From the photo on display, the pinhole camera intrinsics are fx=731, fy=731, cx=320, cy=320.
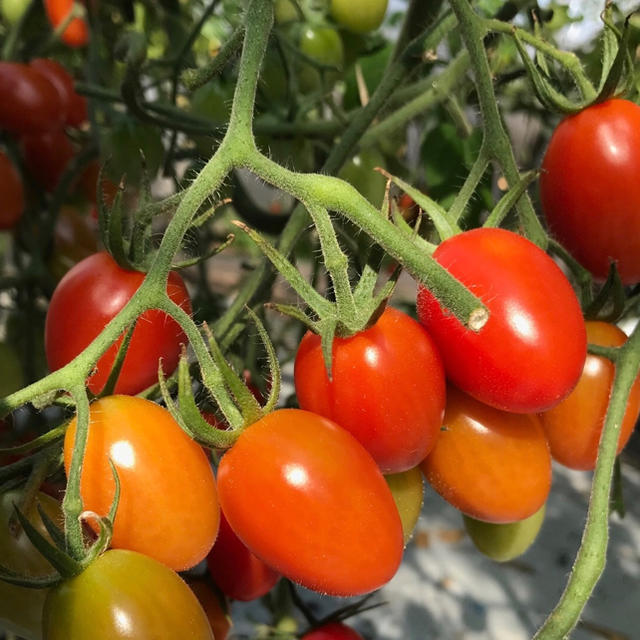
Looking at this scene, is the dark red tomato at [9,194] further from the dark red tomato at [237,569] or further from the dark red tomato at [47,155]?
the dark red tomato at [237,569]

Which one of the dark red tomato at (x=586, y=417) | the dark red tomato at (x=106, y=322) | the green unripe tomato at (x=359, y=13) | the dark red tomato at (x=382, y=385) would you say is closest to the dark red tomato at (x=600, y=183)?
the dark red tomato at (x=586, y=417)

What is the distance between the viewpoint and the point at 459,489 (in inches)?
20.1

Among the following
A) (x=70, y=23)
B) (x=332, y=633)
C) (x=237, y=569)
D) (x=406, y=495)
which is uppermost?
(x=70, y=23)

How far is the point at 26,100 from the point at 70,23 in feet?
0.81

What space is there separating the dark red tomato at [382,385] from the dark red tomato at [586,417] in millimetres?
129

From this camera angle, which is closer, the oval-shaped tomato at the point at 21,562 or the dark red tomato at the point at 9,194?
the oval-shaped tomato at the point at 21,562

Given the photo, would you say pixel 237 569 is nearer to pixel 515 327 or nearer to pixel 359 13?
pixel 515 327

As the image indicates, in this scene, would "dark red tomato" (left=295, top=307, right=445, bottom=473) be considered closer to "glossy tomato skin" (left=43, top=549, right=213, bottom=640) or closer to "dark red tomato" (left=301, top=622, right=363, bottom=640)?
"glossy tomato skin" (left=43, top=549, right=213, bottom=640)

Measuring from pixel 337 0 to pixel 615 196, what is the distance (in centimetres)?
52

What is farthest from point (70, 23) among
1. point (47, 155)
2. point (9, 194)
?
point (9, 194)

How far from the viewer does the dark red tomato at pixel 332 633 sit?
0.71 meters

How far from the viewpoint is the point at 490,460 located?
1.63 ft

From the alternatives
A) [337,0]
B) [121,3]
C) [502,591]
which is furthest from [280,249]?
[502,591]

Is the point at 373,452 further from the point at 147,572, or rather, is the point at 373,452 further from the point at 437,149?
the point at 437,149
